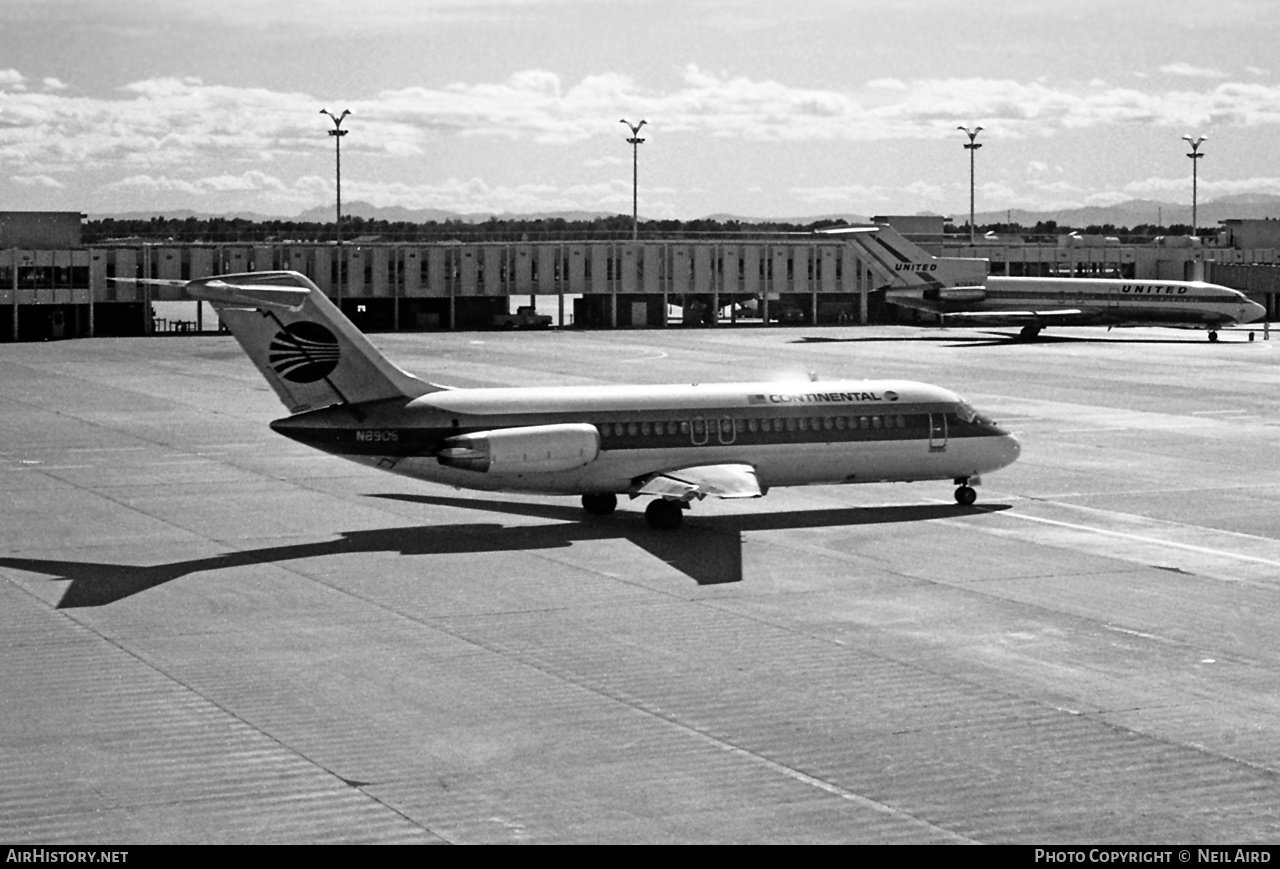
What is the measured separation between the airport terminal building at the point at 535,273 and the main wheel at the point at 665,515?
269 ft

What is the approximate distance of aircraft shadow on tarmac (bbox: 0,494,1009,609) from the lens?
124ft

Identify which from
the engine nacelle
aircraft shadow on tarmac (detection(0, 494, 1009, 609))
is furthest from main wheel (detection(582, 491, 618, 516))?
the engine nacelle

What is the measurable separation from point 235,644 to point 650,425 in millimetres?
15459

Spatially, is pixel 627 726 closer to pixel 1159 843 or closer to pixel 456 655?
pixel 456 655

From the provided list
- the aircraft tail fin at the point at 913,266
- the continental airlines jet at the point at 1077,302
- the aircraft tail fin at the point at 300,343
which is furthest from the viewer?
the aircraft tail fin at the point at 913,266

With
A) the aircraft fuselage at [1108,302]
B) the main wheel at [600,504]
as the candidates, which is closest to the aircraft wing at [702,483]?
the main wheel at [600,504]

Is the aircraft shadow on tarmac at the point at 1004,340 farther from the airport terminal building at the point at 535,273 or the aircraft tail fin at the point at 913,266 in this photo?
the airport terminal building at the point at 535,273

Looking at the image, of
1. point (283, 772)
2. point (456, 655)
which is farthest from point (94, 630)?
point (283, 772)

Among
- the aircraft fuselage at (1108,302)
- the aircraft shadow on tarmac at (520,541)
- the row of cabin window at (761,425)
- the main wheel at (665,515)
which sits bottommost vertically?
the aircraft shadow on tarmac at (520,541)

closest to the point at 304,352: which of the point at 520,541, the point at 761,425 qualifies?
the point at 520,541

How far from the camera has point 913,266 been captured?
130 metres

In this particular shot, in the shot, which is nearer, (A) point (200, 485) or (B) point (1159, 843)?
(B) point (1159, 843)

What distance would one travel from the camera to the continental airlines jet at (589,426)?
41.8 meters

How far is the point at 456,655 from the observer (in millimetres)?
30469
